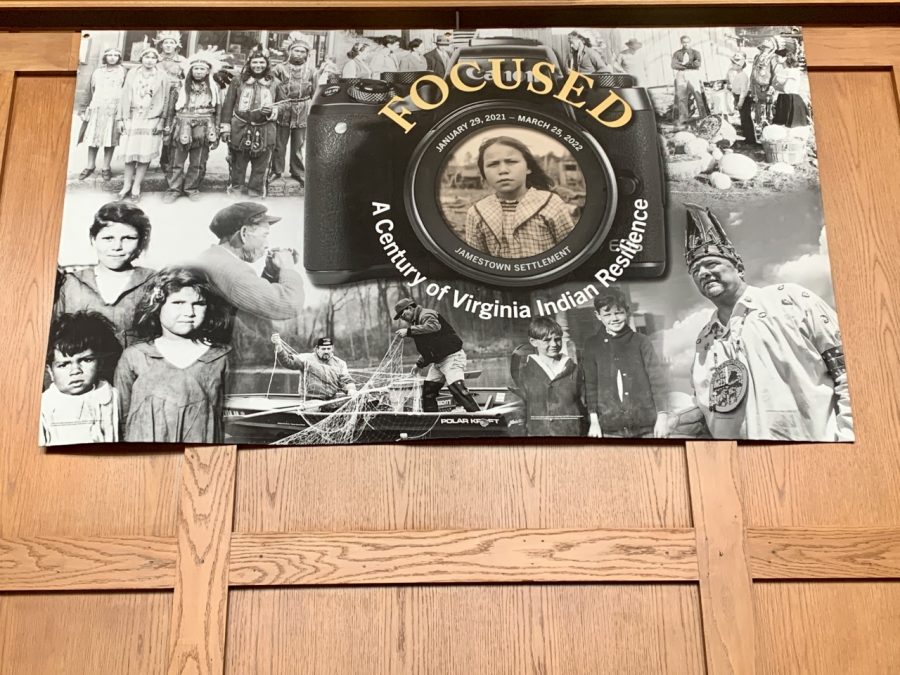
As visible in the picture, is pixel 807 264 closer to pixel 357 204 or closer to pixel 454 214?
pixel 454 214

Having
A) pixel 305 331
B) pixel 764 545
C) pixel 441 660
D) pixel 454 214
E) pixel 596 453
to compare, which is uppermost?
pixel 454 214

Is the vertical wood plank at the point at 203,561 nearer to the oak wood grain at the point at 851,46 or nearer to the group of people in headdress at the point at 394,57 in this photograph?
the group of people in headdress at the point at 394,57

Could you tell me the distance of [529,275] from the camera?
2074 millimetres

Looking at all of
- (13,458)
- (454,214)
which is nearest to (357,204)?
(454,214)

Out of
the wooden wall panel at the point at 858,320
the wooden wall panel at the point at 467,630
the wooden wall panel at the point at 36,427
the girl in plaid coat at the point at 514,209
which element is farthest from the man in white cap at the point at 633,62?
the wooden wall panel at the point at 36,427

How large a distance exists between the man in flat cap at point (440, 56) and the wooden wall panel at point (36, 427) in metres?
0.89

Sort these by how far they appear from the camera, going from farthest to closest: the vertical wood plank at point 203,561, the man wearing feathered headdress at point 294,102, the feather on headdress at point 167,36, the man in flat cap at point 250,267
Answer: the feather on headdress at point 167,36 < the man wearing feathered headdress at point 294,102 < the man in flat cap at point 250,267 < the vertical wood plank at point 203,561

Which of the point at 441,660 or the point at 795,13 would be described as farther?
the point at 795,13

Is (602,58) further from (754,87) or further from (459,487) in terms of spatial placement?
(459,487)

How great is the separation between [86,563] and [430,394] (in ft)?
A: 2.60

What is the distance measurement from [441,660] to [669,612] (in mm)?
475

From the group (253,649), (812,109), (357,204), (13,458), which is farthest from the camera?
(812,109)

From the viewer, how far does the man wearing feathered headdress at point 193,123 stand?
214 centimetres

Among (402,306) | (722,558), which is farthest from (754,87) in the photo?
(722,558)
